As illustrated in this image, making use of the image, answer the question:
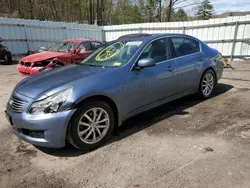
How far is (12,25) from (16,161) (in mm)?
13162

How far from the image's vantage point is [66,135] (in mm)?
3014

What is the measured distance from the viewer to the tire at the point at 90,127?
3.03 metres

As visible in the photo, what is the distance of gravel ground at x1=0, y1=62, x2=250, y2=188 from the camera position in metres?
2.56

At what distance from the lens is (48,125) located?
2.87 m

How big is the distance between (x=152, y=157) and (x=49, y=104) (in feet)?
5.03

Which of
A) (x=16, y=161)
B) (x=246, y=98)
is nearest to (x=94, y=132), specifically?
(x=16, y=161)

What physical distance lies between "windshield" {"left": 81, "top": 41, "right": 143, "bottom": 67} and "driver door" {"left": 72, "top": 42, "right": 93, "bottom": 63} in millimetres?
4241

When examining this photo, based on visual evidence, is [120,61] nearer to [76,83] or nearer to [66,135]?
Result: [76,83]

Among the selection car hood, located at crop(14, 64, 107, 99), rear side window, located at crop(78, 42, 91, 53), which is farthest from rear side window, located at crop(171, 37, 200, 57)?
rear side window, located at crop(78, 42, 91, 53)

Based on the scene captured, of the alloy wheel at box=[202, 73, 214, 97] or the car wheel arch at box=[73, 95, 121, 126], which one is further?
the alloy wheel at box=[202, 73, 214, 97]

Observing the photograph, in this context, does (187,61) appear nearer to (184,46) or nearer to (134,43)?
(184,46)

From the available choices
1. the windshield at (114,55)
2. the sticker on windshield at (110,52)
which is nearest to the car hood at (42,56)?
the windshield at (114,55)

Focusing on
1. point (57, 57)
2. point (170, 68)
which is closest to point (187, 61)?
point (170, 68)

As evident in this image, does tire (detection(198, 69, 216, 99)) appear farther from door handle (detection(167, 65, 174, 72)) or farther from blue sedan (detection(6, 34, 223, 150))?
door handle (detection(167, 65, 174, 72))
